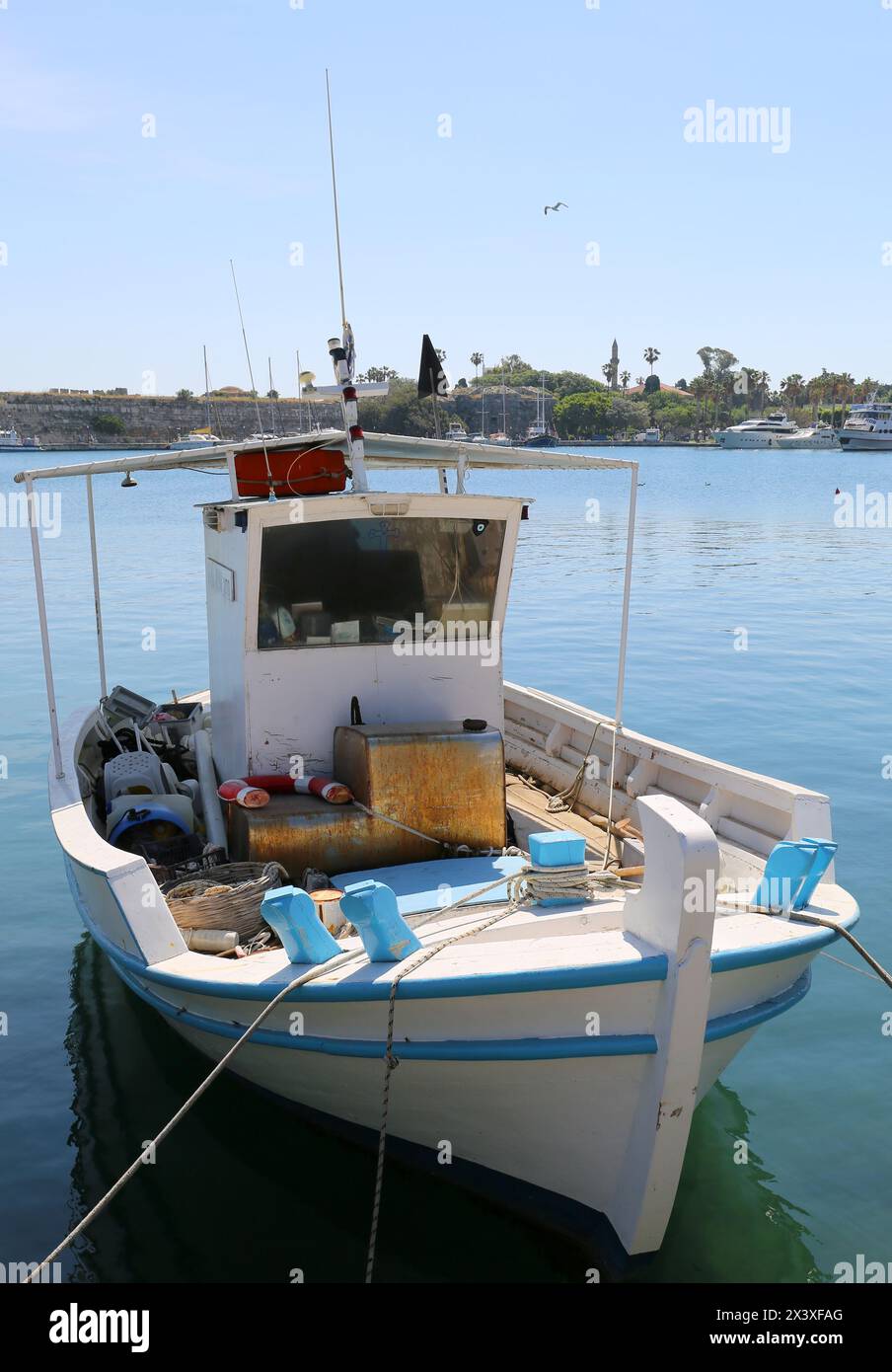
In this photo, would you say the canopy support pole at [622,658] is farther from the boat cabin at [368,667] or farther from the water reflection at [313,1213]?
the water reflection at [313,1213]

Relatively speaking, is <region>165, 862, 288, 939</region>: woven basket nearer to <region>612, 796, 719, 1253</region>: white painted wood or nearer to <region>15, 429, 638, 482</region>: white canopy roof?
<region>612, 796, 719, 1253</region>: white painted wood

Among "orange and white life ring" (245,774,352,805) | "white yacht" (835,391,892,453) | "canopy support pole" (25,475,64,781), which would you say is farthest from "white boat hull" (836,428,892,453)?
"orange and white life ring" (245,774,352,805)

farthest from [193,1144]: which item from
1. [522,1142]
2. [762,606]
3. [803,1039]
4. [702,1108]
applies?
[762,606]

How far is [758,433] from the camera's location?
13575 cm

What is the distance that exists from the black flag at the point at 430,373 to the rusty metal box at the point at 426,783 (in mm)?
1975

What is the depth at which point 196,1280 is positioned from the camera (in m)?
5.21

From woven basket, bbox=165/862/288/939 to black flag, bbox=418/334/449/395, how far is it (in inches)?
114

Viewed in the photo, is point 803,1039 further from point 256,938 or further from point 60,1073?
point 60,1073

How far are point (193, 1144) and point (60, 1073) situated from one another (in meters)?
1.43

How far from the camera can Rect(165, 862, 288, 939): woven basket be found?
18.6 feet

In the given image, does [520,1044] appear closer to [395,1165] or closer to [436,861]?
[395,1165]

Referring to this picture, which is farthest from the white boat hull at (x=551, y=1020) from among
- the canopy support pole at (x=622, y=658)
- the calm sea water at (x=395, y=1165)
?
the canopy support pole at (x=622, y=658)

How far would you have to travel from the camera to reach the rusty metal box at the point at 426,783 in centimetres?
626

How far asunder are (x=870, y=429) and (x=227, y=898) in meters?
118
